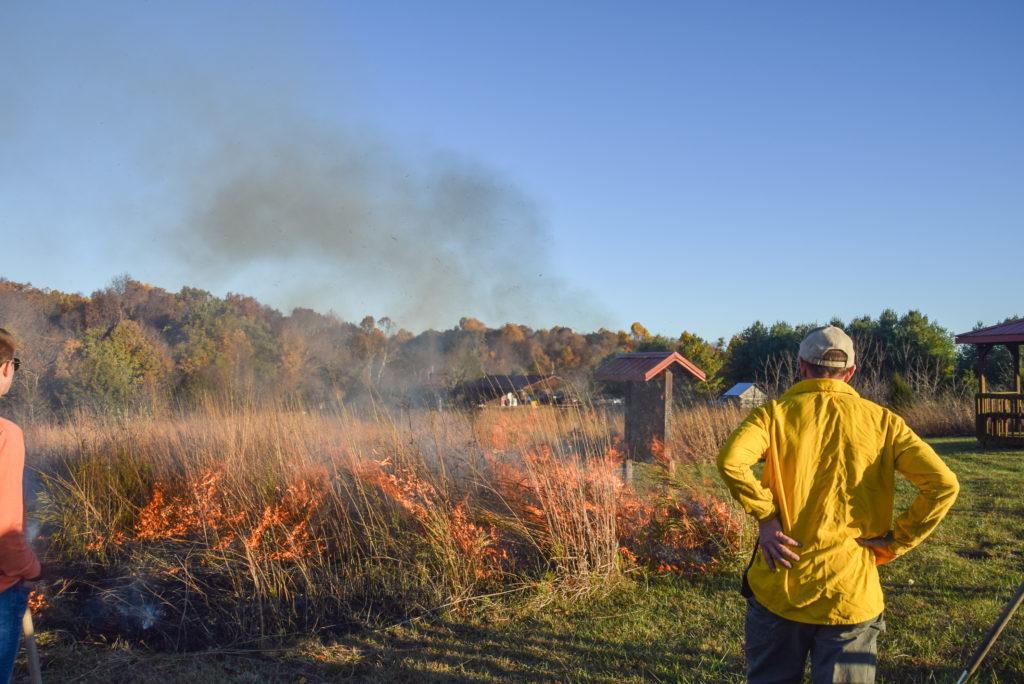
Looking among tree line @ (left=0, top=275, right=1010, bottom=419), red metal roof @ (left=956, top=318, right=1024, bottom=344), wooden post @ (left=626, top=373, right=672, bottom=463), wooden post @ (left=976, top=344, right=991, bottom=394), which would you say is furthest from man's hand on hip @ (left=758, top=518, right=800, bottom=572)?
wooden post @ (left=976, top=344, right=991, bottom=394)

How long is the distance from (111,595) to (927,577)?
6.06m

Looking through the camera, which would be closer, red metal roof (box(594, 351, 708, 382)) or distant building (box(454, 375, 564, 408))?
distant building (box(454, 375, 564, 408))

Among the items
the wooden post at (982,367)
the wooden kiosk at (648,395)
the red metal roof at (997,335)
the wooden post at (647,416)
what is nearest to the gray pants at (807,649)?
the wooden kiosk at (648,395)

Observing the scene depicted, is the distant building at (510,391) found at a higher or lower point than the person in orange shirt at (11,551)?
higher

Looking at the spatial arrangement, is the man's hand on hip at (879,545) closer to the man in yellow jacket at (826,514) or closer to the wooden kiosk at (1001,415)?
the man in yellow jacket at (826,514)

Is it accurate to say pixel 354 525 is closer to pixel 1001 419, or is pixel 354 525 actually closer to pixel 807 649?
pixel 807 649

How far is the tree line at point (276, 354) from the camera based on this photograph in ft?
27.4

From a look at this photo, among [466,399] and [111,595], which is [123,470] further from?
[466,399]

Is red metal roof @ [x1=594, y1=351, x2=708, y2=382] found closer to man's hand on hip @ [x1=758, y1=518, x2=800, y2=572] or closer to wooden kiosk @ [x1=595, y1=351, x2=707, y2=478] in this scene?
wooden kiosk @ [x1=595, y1=351, x2=707, y2=478]

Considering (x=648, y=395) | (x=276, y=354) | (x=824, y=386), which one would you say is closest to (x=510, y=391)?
(x=648, y=395)

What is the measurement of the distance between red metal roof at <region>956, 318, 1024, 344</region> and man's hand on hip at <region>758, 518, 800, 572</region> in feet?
39.5

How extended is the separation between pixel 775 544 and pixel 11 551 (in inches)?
106

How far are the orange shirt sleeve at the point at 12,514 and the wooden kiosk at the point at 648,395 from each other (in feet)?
26.4

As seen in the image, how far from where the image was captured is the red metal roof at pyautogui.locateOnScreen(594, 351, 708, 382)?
982 centimetres
